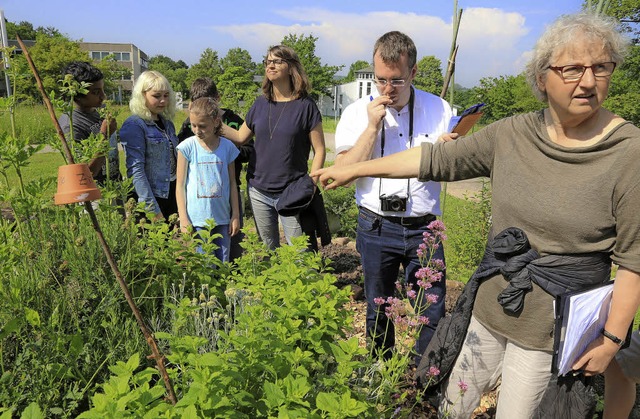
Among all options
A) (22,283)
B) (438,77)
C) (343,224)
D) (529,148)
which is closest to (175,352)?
(22,283)

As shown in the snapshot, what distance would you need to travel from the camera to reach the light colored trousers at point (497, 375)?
1756 millimetres

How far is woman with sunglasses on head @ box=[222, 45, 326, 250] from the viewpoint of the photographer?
3434 millimetres

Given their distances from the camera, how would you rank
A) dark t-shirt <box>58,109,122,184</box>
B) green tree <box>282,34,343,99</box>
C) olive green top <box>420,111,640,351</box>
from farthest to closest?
green tree <box>282,34,343,99</box> → dark t-shirt <box>58,109,122,184</box> → olive green top <box>420,111,640,351</box>

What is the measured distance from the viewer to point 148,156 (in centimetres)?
346

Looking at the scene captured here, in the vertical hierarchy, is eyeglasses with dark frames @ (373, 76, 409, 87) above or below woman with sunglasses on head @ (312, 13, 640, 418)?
above

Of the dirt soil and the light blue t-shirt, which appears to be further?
the light blue t-shirt

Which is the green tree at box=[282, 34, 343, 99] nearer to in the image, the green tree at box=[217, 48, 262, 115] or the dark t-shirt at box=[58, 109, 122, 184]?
the green tree at box=[217, 48, 262, 115]

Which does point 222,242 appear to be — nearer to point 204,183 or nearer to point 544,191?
point 204,183

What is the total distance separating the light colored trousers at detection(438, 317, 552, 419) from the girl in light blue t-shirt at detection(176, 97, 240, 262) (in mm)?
1977

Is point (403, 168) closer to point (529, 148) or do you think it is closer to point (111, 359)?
point (529, 148)

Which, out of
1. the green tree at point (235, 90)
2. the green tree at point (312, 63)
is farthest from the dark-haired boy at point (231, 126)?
the green tree at point (312, 63)

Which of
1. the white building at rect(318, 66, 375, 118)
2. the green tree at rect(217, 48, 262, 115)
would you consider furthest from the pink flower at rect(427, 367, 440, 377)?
the white building at rect(318, 66, 375, 118)

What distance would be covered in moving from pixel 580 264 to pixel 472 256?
3.06 meters

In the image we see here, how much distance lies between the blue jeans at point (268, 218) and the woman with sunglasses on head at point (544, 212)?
1.49 meters
